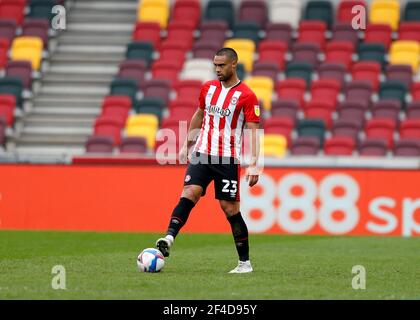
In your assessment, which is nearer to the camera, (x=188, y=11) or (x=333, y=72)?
(x=333, y=72)

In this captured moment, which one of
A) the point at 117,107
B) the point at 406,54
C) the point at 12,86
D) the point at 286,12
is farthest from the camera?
the point at 286,12

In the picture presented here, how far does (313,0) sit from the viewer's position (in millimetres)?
26094

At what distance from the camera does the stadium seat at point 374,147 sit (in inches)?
822

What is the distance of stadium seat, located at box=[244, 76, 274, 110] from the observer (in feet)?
75.6

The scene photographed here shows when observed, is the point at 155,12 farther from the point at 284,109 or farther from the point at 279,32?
the point at 284,109

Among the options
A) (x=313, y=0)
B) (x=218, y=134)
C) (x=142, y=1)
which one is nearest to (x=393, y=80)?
(x=313, y=0)

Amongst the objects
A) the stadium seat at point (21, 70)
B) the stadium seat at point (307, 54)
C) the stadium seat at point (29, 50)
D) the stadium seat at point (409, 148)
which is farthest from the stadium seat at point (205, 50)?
the stadium seat at point (409, 148)

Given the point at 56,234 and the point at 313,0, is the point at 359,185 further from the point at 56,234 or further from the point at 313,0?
the point at 313,0

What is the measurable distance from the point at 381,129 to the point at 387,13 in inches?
196

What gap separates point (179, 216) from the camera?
10.0 metres

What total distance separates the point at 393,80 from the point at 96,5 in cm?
889

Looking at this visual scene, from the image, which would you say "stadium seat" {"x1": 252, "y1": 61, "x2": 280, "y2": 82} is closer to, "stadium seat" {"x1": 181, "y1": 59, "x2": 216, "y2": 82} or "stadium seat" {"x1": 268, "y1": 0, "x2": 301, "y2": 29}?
"stadium seat" {"x1": 181, "y1": 59, "x2": 216, "y2": 82}

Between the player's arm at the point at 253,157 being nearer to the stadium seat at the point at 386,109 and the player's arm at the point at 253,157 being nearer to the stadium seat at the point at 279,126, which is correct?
the stadium seat at the point at 279,126

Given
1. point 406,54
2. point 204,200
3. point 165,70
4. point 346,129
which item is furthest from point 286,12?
point 204,200
